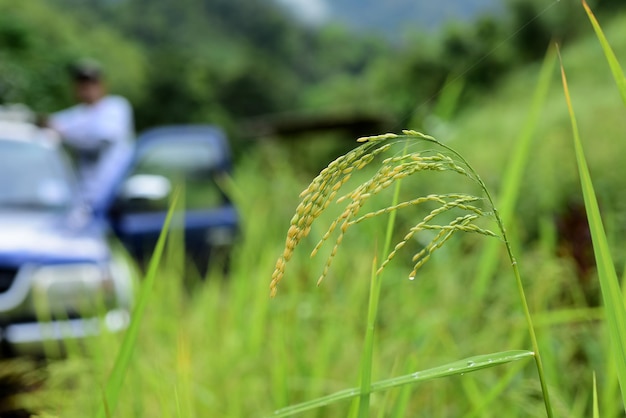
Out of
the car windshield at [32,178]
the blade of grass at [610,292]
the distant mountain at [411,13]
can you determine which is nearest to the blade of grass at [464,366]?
the blade of grass at [610,292]

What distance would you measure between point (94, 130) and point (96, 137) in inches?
4.6

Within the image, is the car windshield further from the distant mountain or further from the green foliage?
the green foliage

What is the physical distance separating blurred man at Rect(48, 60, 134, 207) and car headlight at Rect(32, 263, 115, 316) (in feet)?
7.84

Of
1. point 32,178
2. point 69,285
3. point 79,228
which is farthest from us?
point 32,178

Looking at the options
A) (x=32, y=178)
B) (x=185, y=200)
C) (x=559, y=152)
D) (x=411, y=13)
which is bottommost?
(x=559, y=152)

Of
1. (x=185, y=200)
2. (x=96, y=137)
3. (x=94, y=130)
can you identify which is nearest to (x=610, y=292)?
(x=185, y=200)

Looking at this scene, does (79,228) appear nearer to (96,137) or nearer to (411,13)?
(96,137)

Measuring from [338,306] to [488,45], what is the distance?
3.71 m

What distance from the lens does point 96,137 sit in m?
6.26

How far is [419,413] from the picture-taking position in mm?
1986

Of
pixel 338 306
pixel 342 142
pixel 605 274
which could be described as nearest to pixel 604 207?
pixel 338 306

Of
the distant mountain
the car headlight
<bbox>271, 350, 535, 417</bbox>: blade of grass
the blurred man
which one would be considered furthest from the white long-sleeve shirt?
<bbox>271, 350, 535, 417</bbox>: blade of grass

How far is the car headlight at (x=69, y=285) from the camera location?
336 cm

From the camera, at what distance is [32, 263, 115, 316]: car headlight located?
11.0 feet
